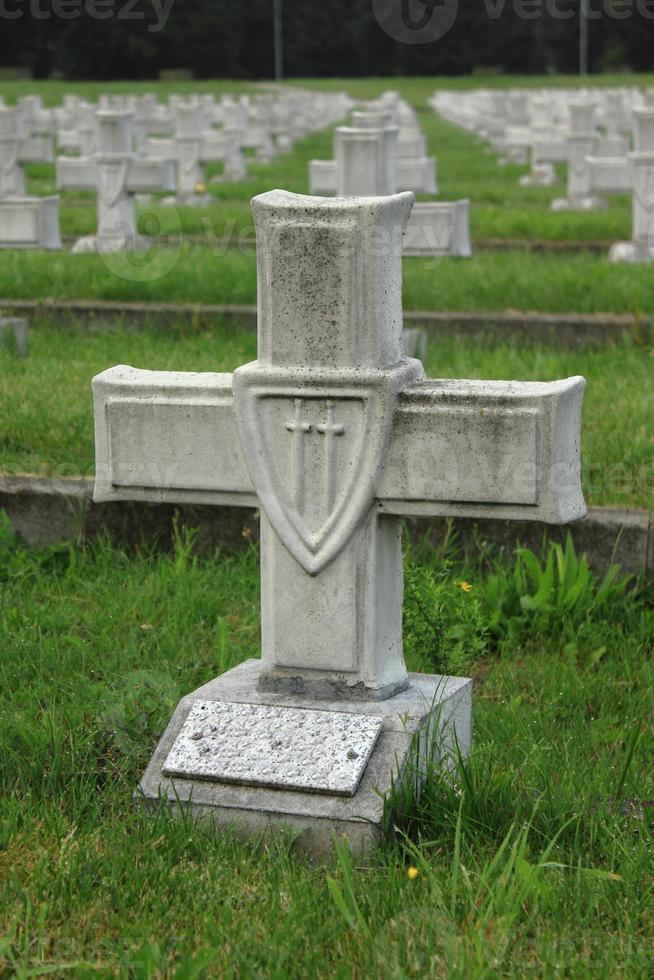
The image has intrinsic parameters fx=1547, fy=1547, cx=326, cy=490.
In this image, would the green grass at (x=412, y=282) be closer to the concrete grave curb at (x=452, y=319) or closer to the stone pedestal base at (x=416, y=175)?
the concrete grave curb at (x=452, y=319)

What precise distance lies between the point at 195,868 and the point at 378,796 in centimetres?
36

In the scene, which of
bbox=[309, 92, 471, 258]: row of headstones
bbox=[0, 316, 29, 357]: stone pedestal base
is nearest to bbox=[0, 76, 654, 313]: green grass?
bbox=[309, 92, 471, 258]: row of headstones

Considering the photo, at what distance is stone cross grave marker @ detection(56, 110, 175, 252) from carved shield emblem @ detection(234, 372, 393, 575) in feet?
25.3

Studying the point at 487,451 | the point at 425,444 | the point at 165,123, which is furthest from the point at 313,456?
the point at 165,123

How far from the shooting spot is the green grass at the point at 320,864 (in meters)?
2.38

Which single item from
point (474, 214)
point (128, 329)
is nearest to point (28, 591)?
point (128, 329)

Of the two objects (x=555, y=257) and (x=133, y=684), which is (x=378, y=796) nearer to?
(x=133, y=684)

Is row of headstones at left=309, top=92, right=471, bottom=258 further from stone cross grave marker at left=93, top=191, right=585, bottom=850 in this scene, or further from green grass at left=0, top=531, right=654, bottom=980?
stone cross grave marker at left=93, top=191, right=585, bottom=850

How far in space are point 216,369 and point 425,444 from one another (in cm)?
319

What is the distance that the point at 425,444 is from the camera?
288 centimetres

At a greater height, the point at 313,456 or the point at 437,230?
the point at 437,230

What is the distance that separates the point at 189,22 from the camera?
58.8 metres

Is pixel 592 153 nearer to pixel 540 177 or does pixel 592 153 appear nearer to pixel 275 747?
pixel 540 177

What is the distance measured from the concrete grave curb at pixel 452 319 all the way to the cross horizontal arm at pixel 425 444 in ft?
13.7
